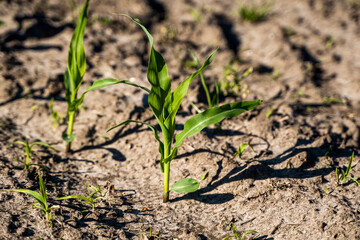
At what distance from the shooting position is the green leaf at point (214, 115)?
1651 millimetres

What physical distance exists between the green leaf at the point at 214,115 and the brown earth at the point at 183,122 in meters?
0.48

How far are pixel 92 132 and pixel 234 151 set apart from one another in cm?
109

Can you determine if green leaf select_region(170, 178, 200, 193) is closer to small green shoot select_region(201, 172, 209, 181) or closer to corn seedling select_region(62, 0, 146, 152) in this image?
small green shoot select_region(201, 172, 209, 181)

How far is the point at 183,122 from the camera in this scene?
2531 mm

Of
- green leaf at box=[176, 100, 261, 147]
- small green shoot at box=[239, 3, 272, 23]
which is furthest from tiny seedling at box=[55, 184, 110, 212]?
small green shoot at box=[239, 3, 272, 23]

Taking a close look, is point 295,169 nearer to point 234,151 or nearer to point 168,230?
point 234,151

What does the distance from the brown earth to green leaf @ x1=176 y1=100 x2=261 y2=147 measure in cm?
48

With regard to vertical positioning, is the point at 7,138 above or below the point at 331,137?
above

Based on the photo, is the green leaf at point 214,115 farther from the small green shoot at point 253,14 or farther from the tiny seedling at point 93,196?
the small green shoot at point 253,14

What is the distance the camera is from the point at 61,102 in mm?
2760

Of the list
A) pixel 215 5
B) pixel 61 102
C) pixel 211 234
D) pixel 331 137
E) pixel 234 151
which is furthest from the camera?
pixel 215 5

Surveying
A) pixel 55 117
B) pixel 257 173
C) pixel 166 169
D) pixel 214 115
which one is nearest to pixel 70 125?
pixel 55 117

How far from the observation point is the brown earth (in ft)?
5.99

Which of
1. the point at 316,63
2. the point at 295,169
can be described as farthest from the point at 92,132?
the point at 316,63
